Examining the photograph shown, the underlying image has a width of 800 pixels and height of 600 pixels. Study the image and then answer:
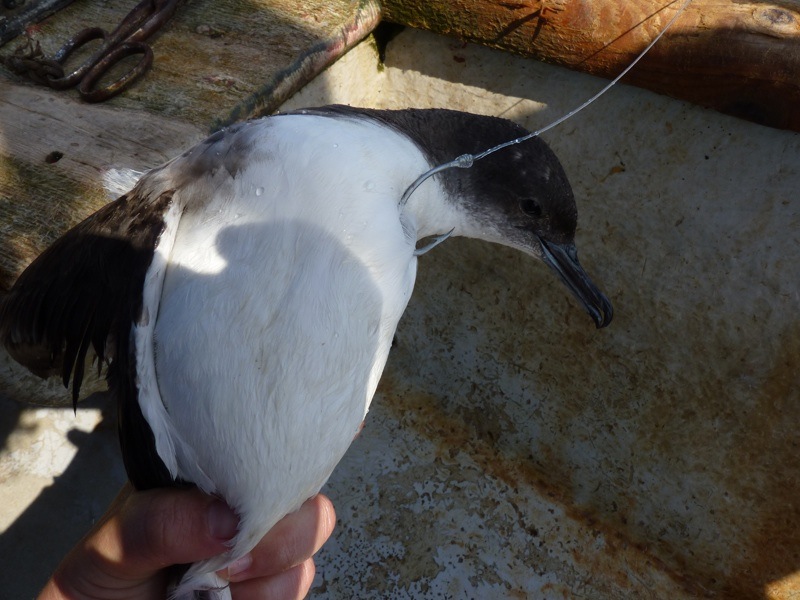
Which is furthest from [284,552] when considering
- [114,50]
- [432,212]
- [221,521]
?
[114,50]

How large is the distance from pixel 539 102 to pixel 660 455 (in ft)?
4.01

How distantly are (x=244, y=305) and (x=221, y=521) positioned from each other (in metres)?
0.38

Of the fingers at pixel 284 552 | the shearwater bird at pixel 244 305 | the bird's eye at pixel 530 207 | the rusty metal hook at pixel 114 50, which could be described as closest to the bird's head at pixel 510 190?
the bird's eye at pixel 530 207

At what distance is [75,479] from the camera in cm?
232

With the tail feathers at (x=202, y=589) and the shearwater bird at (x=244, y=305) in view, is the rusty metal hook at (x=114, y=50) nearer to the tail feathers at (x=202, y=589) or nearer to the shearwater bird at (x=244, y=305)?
the shearwater bird at (x=244, y=305)

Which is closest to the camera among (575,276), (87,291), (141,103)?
(87,291)

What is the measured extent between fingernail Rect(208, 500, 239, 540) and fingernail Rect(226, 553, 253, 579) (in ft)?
0.74

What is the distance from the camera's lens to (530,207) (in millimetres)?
1595

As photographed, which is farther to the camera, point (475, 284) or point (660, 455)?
point (475, 284)

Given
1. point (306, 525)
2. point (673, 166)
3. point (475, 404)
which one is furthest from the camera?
point (475, 404)

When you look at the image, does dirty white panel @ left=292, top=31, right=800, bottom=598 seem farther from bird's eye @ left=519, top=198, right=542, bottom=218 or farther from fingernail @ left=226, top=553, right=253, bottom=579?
fingernail @ left=226, top=553, right=253, bottom=579

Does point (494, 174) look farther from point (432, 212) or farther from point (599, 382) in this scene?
point (599, 382)

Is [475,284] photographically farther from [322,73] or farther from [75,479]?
[75,479]

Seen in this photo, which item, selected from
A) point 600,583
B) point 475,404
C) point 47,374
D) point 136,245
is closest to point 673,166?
point 475,404
